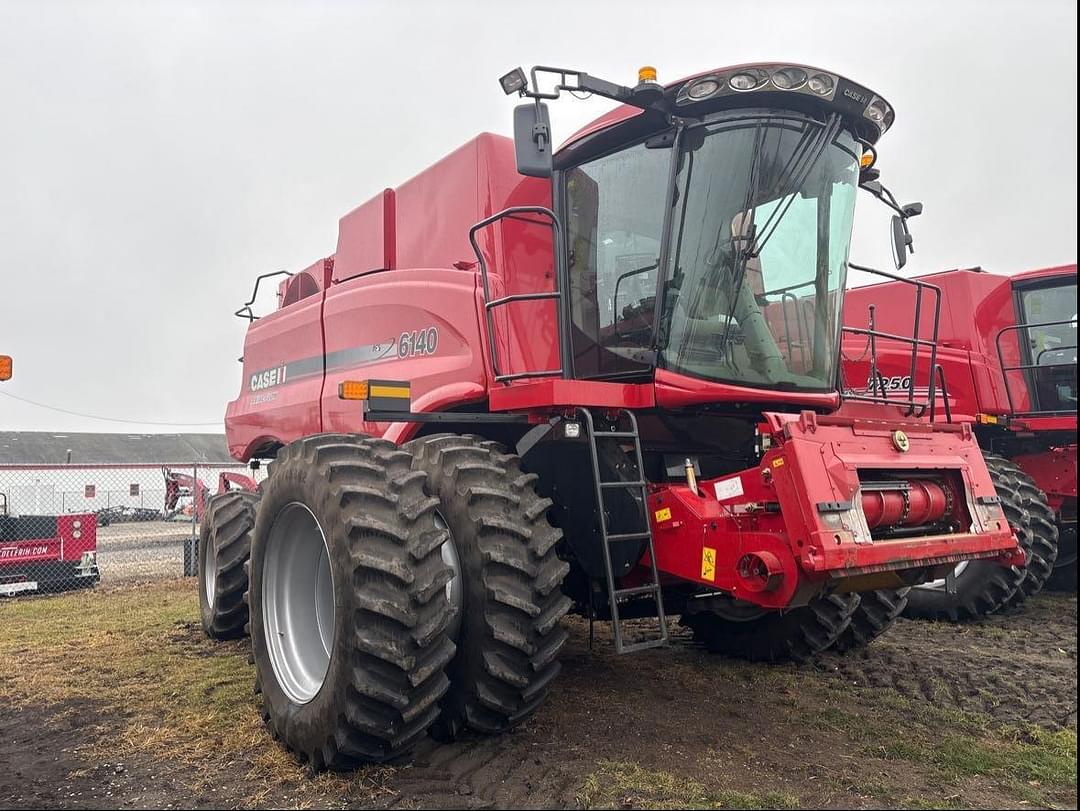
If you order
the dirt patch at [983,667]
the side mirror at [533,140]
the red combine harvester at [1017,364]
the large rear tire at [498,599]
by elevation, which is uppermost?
the side mirror at [533,140]

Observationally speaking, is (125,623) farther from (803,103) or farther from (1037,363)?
(1037,363)

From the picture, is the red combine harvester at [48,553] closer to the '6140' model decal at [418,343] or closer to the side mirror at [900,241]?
the '6140' model decal at [418,343]

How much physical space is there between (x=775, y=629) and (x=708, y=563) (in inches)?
77.1

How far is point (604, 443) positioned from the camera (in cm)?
420

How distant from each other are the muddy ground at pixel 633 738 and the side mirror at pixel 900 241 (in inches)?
102

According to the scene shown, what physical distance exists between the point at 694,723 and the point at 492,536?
166cm

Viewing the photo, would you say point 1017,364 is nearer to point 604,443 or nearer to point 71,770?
point 604,443

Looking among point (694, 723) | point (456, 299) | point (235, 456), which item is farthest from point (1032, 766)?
point (235, 456)

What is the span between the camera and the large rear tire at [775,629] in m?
5.25

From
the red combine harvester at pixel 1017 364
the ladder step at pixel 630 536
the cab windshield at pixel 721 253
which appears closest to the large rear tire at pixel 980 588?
the red combine harvester at pixel 1017 364

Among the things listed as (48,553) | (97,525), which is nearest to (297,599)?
(48,553)

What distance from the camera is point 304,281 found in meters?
7.19

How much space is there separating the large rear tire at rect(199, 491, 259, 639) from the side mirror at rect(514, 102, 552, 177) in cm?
386

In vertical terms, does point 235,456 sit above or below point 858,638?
above
